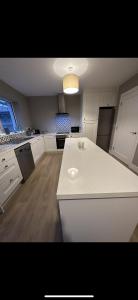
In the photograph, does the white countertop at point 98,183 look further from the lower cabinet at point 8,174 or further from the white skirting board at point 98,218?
the lower cabinet at point 8,174

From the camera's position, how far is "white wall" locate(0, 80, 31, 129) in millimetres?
2619

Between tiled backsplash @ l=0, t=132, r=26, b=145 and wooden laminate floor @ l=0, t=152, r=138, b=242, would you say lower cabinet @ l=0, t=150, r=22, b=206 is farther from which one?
tiled backsplash @ l=0, t=132, r=26, b=145

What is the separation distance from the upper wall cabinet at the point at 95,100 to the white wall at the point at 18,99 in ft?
7.08

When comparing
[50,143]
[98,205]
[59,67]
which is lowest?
[50,143]

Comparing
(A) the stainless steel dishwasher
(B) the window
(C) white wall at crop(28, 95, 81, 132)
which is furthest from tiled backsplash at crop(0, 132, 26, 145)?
(C) white wall at crop(28, 95, 81, 132)

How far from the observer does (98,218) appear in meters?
0.68

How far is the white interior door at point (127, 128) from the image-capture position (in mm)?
2678

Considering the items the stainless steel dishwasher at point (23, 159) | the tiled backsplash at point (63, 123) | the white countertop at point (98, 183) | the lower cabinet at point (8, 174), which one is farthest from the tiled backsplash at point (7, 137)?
the white countertop at point (98, 183)

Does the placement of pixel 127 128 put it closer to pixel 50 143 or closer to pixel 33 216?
pixel 50 143

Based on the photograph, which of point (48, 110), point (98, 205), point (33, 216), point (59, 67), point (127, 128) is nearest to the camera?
point (98, 205)

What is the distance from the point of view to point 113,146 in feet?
12.3

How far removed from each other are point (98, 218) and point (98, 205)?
12cm

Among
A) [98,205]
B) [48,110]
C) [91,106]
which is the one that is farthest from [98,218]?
[48,110]
